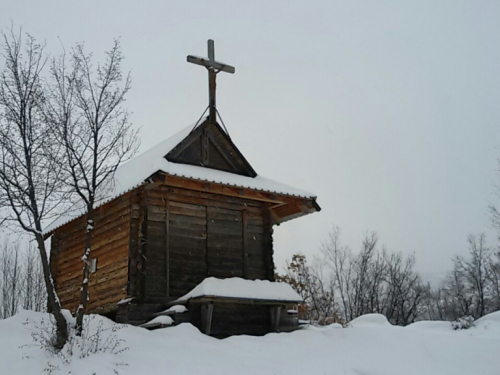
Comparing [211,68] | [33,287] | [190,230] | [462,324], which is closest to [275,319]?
[190,230]

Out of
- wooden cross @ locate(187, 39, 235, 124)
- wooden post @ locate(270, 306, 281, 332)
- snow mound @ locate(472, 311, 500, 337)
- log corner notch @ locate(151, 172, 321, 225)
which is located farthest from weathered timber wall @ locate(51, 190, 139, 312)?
snow mound @ locate(472, 311, 500, 337)

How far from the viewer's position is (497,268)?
1727 inches

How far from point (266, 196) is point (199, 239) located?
232 cm

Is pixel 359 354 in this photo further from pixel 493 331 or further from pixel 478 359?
pixel 493 331

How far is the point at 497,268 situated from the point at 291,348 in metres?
37.5

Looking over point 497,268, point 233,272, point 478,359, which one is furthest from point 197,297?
point 497,268

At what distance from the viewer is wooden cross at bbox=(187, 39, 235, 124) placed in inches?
612

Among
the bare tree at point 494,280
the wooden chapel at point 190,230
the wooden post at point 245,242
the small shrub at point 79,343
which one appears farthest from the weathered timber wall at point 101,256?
the bare tree at point 494,280

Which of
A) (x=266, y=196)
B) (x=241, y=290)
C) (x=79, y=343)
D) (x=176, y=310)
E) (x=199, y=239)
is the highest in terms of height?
(x=266, y=196)

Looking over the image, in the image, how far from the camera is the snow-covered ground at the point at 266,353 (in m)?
9.45

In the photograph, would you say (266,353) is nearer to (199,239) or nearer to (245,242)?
(199,239)

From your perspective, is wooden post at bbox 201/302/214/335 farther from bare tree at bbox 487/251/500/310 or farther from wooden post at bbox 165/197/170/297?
bare tree at bbox 487/251/500/310

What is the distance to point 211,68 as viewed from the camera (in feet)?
51.9

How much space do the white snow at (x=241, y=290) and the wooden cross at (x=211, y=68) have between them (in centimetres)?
487
